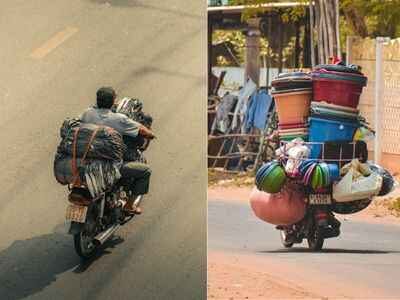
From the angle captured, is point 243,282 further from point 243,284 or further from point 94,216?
point 94,216

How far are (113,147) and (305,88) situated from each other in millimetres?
1526

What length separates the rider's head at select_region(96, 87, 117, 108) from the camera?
779cm

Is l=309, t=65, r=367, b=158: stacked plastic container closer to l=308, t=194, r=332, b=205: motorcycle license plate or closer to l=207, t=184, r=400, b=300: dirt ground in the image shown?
l=308, t=194, r=332, b=205: motorcycle license plate

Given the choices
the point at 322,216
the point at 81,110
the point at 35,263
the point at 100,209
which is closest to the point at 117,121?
the point at 81,110

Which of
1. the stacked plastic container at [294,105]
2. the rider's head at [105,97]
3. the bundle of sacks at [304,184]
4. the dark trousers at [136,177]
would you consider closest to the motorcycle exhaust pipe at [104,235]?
the dark trousers at [136,177]

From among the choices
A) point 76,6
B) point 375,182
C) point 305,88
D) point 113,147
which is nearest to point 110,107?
point 113,147

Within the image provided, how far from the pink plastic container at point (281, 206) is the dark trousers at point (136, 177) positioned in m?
1.00

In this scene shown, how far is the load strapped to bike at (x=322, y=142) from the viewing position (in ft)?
26.9

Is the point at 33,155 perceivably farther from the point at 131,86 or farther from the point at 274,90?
the point at 274,90

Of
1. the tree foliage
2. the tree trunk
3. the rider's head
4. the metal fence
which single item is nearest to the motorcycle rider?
the rider's head

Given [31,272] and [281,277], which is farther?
[281,277]

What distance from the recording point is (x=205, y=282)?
822 cm

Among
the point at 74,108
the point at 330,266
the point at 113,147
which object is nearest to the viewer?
the point at 113,147

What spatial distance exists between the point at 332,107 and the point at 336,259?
1.39m
